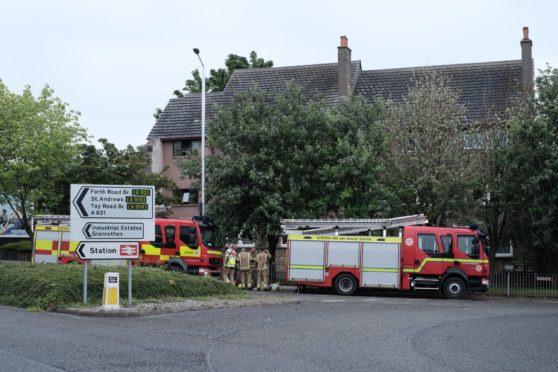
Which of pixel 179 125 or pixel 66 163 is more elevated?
pixel 179 125

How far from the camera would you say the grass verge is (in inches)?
738

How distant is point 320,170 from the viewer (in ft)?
108

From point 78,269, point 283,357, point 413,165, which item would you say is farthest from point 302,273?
point 283,357

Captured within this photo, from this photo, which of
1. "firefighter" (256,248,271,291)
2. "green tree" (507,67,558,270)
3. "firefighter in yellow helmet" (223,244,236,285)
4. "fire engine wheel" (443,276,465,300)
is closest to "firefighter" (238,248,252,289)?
"firefighter in yellow helmet" (223,244,236,285)

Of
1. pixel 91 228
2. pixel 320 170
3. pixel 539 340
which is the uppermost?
pixel 320 170

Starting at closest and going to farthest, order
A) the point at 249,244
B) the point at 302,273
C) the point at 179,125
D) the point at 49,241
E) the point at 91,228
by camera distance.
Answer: the point at 91,228, the point at 302,273, the point at 49,241, the point at 249,244, the point at 179,125

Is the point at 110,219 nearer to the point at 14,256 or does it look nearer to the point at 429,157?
the point at 429,157

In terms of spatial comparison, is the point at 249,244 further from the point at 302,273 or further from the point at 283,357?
the point at 283,357

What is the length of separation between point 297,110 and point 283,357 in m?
23.3

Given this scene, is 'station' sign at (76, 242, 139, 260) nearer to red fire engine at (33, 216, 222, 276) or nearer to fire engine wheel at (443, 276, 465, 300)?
red fire engine at (33, 216, 222, 276)

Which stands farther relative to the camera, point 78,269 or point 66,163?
point 66,163

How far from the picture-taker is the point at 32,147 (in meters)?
37.6

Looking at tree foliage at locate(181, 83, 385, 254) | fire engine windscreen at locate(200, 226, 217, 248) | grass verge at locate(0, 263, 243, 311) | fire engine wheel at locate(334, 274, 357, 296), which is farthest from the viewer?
tree foliage at locate(181, 83, 385, 254)

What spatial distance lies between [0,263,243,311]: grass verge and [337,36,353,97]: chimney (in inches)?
891
